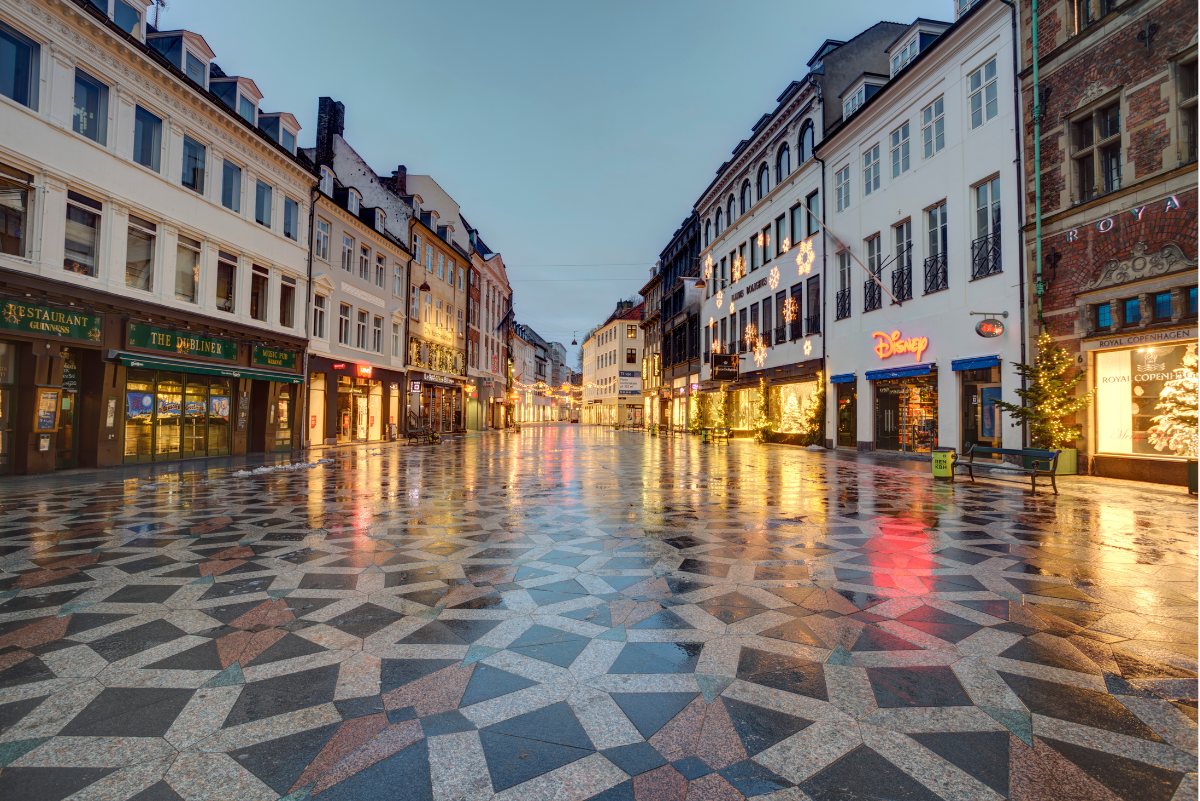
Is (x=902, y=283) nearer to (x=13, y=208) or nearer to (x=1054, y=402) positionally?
(x=1054, y=402)

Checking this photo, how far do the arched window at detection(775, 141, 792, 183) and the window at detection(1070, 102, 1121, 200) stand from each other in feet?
47.4

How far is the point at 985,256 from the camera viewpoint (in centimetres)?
1653

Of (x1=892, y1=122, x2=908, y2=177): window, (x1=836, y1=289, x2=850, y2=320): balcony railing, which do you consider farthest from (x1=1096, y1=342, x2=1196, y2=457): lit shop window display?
(x1=836, y1=289, x2=850, y2=320): balcony railing

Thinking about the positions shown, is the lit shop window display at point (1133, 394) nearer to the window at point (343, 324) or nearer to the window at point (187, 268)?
the window at point (187, 268)

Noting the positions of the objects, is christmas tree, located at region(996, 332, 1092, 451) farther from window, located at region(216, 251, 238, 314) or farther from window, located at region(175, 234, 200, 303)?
window, located at region(216, 251, 238, 314)

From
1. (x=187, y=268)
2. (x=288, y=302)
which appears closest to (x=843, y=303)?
(x=288, y=302)

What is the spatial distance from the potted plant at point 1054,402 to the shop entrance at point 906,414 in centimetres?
442

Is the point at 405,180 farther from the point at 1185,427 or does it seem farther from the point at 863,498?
the point at 1185,427

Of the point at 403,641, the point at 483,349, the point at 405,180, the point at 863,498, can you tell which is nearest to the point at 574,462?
the point at 863,498

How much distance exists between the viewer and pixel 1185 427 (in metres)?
10.3

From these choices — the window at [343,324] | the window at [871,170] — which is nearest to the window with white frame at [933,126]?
the window at [871,170]

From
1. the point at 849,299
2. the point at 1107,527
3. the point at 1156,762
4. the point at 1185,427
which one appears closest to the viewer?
the point at 1156,762

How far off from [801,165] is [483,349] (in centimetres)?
2924

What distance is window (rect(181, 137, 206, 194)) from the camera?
16.7 metres
